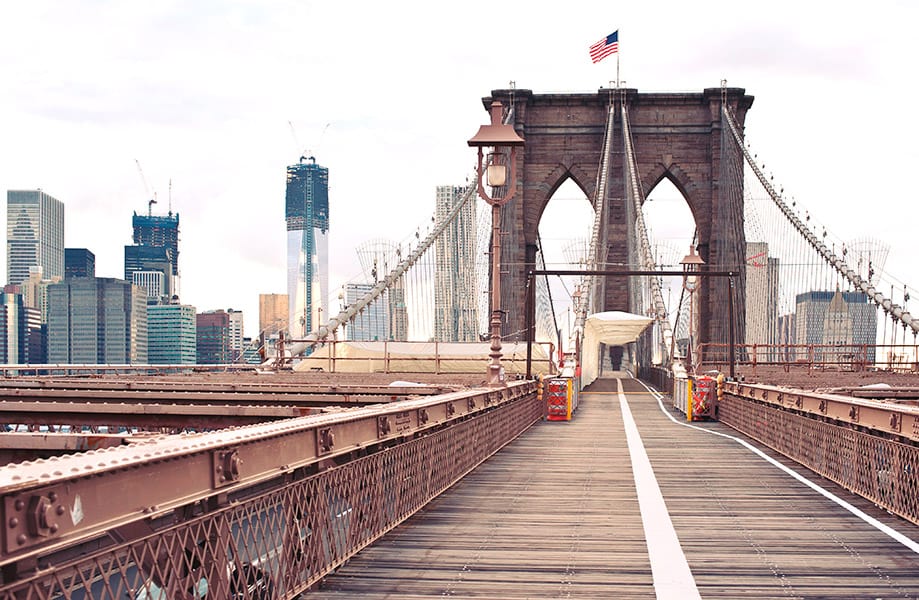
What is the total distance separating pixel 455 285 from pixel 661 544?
64877 millimetres

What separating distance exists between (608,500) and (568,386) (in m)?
14.3

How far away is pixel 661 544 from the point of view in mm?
8164

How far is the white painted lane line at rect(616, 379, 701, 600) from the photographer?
659 centimetres

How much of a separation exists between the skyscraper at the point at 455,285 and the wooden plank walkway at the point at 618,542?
49.5 meters

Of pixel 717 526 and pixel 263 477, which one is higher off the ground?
pixel 263 477

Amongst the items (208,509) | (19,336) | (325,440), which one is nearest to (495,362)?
(325,440)

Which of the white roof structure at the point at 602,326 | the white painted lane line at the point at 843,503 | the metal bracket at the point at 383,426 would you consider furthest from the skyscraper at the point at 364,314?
the metal bracket at the point at 383,426

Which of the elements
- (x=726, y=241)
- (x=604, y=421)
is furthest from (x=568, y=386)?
(x=726, y=241)

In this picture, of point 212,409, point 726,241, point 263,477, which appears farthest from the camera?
point 726,241

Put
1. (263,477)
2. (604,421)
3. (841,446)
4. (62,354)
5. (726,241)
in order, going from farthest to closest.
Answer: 1. (62,354)
2. (726,241)
3. (604,421)
4. (841,446)
5. (263,477)

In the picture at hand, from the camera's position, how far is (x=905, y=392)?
21.6 m

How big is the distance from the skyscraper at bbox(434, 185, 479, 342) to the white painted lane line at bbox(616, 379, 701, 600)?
49519 mm

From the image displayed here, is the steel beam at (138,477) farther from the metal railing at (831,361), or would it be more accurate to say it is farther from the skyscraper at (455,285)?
the skyscraper at (455,285)

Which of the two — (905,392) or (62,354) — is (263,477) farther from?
(62,354)
